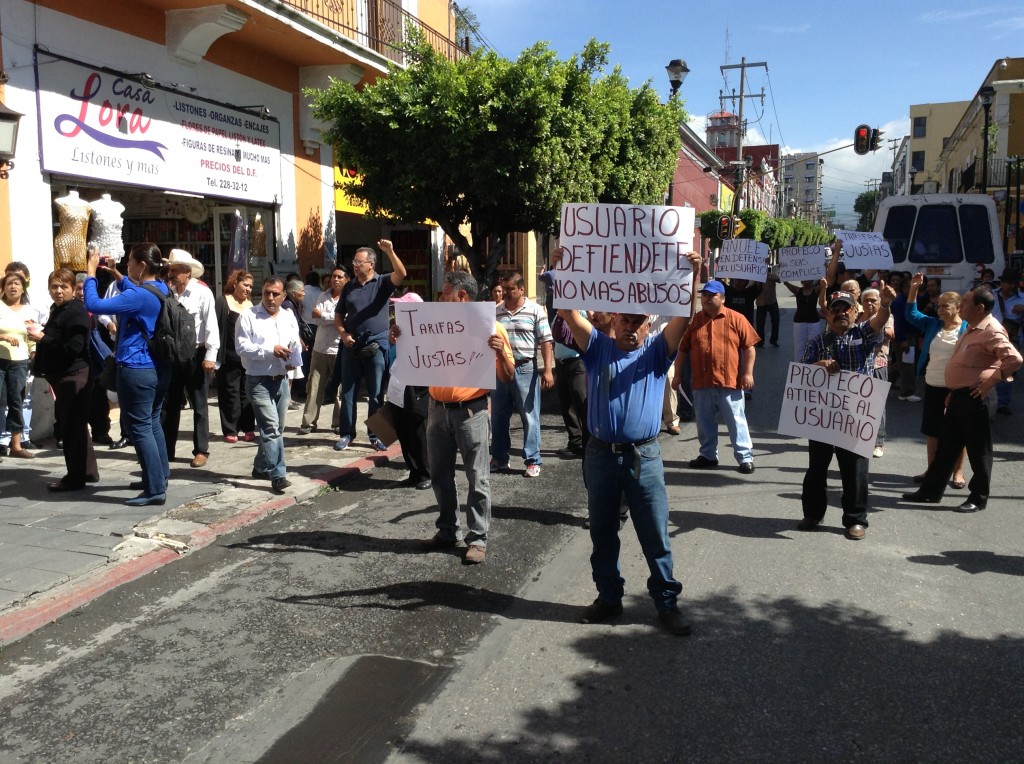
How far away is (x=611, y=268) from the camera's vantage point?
479 centimetres

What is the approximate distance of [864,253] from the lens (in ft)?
35.9

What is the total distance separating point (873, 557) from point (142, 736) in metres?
4.34

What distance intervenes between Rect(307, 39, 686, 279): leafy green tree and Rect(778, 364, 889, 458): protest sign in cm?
660

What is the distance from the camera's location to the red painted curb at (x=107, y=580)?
4.77 m

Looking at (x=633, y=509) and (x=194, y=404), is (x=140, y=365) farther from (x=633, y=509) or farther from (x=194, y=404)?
(x=633, y=509)

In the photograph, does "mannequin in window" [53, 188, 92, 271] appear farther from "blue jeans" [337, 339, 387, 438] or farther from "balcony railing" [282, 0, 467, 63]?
"balcony railing" [282, 0, 467, 63]

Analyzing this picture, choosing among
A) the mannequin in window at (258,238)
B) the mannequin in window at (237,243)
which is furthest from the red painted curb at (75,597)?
the mannequin in window at (258,238)

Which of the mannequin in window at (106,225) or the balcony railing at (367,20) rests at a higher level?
the balcony railing at (367,20)

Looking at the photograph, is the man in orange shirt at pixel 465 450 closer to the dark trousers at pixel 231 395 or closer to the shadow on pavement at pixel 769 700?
the shadow on pavement at pixel 769 700

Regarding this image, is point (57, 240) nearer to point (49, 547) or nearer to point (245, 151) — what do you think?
point (245, 151)

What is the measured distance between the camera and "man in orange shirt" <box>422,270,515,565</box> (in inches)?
225

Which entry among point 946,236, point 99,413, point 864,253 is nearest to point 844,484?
point 864,253

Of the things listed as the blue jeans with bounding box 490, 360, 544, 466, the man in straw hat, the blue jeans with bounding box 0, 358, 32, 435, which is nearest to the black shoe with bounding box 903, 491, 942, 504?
the blue jeans with bounding box 490, 360, 544, 466

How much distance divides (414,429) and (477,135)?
18.9 feet
